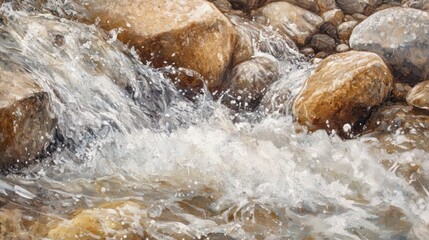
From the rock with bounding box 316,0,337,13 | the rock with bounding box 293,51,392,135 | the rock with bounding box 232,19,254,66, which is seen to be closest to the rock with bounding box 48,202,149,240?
the rock with bounding box 293,51,392,135

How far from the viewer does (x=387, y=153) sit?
4781mm

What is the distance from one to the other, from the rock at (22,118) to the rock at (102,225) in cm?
81

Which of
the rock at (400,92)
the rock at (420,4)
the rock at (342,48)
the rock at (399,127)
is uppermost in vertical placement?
the rock at (420,4)

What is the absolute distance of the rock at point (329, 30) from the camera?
710cm

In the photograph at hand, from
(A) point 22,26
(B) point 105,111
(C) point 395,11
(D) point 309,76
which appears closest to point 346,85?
(D) point 309,76

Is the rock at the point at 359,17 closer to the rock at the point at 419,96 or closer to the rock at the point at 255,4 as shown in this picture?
the rock at the point at 255,4

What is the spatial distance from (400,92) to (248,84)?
1672 millimetres

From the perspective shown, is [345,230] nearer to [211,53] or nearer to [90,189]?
[90,189]

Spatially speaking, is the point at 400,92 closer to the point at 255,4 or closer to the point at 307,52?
the point at 307,52

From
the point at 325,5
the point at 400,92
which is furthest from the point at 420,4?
the point at 400,92

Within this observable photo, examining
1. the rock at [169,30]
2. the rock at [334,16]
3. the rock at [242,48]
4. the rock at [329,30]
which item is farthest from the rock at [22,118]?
the rock at [334,16]

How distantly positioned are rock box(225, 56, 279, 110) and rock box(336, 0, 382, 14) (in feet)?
7.63

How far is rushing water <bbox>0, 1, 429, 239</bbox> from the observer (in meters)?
3.28

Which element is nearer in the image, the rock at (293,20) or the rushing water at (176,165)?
the rushing water at (176,165)
